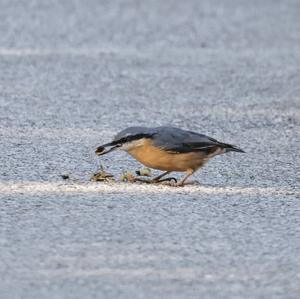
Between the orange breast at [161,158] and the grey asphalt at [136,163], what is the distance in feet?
0.60

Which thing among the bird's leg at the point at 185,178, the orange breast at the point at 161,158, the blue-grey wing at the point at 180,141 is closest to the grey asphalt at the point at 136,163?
the bird's leg at the point at 185,178

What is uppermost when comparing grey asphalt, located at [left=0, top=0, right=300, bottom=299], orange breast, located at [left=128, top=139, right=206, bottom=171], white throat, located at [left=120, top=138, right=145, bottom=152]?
white throat, located at [left=120, top=138, right=145, bottom=152]

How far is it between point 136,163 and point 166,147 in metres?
1.23

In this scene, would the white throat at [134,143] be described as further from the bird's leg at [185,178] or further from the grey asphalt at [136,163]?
the bird's leg at [185,178]

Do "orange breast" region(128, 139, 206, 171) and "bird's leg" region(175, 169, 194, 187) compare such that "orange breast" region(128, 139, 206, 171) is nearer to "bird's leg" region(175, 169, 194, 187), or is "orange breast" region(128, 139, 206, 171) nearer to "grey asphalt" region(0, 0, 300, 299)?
"bird's leg" region(175, 169, 194, 187)

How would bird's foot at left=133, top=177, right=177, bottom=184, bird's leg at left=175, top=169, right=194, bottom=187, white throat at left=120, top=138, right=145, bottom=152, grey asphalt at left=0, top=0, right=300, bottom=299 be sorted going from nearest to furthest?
grey asphalt at left=0, top=0, right=300, bottom=299, white throat at left=120, top=138, right=145, bottom=152, bird's leg at left=175, top=169, right=194, bottom=187, bird's foot at left=133, top=177, right=177, bottom=184

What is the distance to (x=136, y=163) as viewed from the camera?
8.48 m

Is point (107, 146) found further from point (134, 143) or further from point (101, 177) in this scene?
point (101, 177)

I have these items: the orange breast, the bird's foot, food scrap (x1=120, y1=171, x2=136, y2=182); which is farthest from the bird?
food scrap (x1=120, y1=171, x2=136, y2=182)

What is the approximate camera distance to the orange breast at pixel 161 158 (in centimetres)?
728

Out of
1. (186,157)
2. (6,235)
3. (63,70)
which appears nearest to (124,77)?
(63,70)

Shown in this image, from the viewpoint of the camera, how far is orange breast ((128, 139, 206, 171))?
7.28 m

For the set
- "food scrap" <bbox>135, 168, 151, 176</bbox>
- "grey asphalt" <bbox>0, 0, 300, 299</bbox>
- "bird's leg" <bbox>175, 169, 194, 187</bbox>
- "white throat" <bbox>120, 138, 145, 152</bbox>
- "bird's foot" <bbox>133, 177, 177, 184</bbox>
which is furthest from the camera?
"food scrap" <bbox>135, 168, 151, 176</bbox>

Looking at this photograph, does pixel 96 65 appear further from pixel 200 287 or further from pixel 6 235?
pixel 200 287
